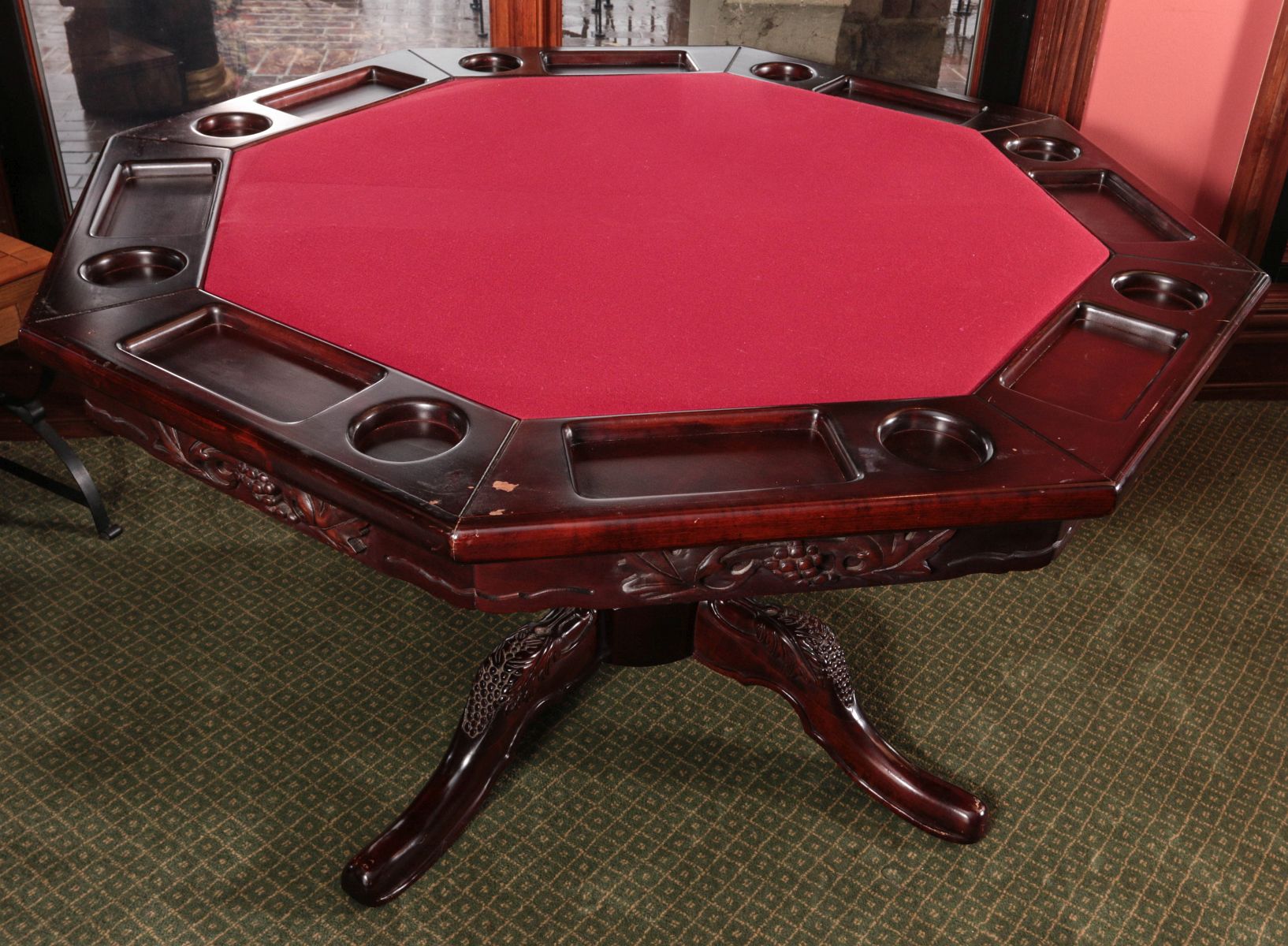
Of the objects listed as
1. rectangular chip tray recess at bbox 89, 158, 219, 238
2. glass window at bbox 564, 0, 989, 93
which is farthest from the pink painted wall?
rectangular chip tray recess at bbox 89, 158, 219, 238

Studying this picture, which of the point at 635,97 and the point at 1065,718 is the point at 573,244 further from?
the point at 1065,718

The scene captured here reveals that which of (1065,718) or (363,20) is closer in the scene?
(1065,718)

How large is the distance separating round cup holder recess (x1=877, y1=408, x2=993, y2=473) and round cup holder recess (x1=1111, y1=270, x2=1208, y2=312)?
460 millimetres

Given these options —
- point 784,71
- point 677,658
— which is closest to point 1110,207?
point 784,71

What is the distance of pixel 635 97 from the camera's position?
2.27 meters

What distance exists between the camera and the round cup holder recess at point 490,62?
7.86ft

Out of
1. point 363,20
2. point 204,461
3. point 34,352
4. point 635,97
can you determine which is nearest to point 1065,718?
point 635,97

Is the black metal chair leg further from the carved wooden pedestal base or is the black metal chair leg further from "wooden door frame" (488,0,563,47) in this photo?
"wooden door frame" (488,0,563,47)

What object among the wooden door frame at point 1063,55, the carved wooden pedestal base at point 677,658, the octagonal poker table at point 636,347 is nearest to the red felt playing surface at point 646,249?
the octagonal poker table at point 636,347

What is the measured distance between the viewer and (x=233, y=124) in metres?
2.05

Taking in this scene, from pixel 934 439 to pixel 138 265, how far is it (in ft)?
3.56

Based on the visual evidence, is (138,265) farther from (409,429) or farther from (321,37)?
(321,37)

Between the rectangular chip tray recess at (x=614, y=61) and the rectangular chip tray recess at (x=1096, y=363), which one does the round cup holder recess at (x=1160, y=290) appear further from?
the rectangular chip tray recess at (x=614, y=61)

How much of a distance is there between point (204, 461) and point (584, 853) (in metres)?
0.93
